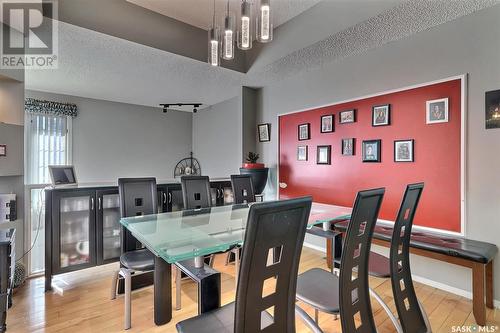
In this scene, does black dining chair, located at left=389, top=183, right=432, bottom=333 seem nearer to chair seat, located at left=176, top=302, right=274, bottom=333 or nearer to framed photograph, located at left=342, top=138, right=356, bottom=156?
chair seat, located at left=176, top=302, right=274, bottom=333

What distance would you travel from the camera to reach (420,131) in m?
2.56

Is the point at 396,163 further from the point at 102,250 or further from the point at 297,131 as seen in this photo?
the point at 102,250

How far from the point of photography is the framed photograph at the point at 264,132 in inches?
166

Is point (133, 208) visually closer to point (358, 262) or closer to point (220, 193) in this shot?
point (220, 193)

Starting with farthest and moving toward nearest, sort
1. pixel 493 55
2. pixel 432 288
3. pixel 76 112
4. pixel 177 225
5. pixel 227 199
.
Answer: pixel 76 112 < pixel 227 199 < pixel 432 288 < pixel 493 55 < pixel 177 225

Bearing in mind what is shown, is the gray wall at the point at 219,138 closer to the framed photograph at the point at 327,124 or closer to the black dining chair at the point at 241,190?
the black dining chair at the point at 241,190

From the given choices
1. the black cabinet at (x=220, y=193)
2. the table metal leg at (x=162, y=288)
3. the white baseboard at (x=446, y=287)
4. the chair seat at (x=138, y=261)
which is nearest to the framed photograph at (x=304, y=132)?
the black cabinet at (x=220, y=193)

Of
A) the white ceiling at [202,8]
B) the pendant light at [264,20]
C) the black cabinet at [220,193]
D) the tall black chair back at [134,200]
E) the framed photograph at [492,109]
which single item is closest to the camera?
the pendant light at [264,20]

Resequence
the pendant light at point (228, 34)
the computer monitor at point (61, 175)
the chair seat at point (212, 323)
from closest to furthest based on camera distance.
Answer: the chair seat at point (212, 323) < the pendant light at point (228, 34) < the computer monitor at point (61, 175)

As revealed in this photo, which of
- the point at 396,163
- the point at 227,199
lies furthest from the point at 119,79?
the point at 396,163

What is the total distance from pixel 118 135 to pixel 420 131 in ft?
17.3

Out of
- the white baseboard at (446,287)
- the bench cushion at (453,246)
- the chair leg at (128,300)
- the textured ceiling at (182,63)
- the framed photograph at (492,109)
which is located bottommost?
the white baseboard at (446,287)

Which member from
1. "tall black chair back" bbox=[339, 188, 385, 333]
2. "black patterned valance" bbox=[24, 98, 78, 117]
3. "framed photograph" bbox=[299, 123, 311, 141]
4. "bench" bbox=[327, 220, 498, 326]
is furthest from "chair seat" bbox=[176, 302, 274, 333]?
"black patterned valance" bbox=[24, 98, 78, 117]

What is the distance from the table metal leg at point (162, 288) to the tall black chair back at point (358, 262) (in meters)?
0.95
